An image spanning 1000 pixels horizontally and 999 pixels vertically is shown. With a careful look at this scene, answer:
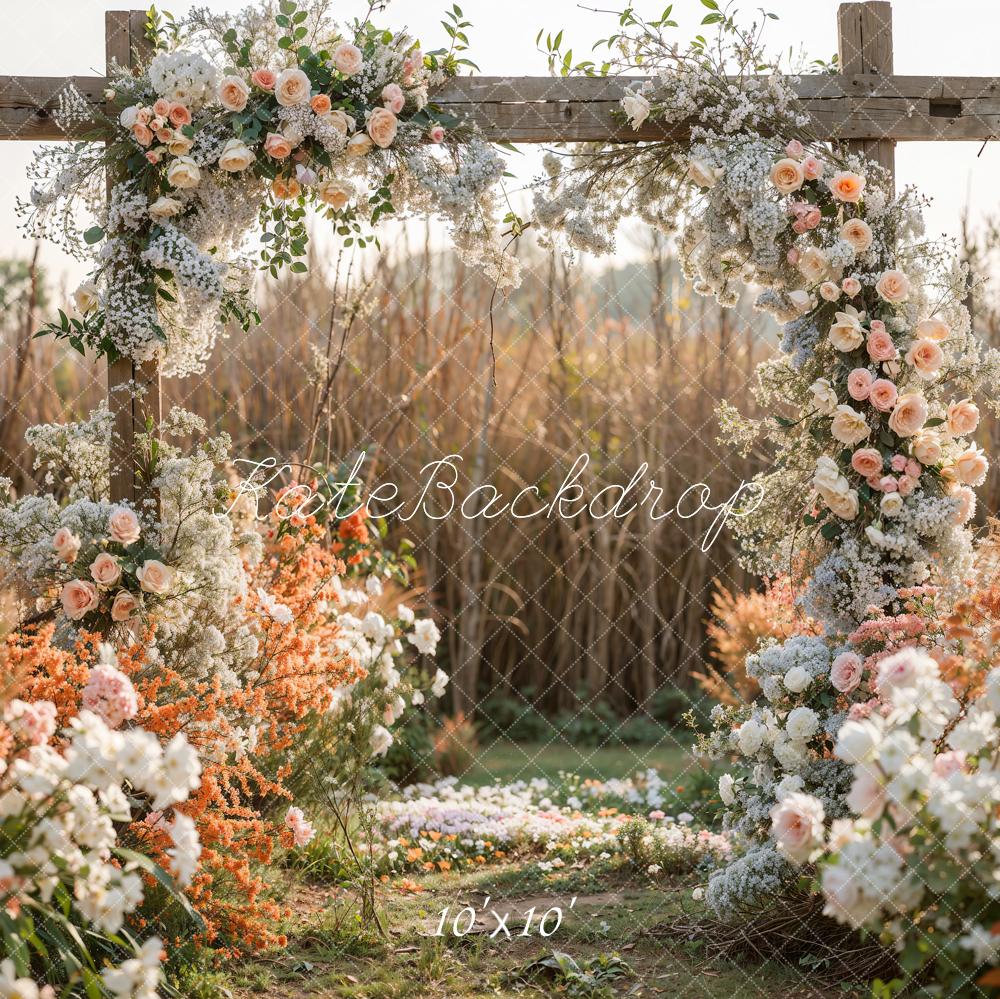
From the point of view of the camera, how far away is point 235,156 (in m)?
3.02

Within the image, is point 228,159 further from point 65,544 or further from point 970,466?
point 970,466

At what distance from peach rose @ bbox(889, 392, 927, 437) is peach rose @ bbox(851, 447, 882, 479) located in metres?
0.09

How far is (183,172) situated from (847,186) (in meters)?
1.79

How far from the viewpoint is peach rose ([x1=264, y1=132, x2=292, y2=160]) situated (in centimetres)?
305

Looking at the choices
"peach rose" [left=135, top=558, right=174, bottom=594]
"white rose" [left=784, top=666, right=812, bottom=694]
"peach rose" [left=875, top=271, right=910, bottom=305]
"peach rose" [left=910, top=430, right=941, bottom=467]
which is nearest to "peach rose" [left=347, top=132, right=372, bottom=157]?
"peach rose" [left=135, top=558, right=174, bottom=594]

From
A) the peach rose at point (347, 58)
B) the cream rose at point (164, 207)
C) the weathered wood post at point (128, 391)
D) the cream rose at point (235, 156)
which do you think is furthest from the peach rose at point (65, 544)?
the peach rose at point (347, 58)

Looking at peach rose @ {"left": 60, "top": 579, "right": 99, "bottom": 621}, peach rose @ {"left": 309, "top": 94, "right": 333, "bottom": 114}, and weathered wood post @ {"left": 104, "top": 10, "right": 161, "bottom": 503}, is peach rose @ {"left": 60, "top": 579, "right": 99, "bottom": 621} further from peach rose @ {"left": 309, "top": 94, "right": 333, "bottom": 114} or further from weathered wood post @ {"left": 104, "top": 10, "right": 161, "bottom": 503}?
peach rose @ {"left": 309, "top": 94, "right": 333, "bottom": 114}

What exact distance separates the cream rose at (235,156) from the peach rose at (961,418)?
6.68ft

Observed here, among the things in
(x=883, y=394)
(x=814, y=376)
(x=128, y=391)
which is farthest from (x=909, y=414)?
(x=128, y=391)

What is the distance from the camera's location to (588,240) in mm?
3240

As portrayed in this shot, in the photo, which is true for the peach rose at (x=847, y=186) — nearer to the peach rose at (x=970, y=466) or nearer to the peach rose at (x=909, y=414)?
the peach rose at (x=909, y=414)

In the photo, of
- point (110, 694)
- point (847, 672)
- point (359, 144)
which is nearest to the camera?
point (110, 694)

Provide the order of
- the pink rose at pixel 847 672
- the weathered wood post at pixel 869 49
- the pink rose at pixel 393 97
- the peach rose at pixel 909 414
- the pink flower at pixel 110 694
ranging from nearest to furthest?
1. the pink flower at pixel 110 694
2. the pink rose at pixel 847 672
3. the peach rose at pixel 909 414
4. the pink rose at pixel 393 97
5. the weathered wood post at pixel 869 49

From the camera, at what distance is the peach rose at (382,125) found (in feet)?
10.1
